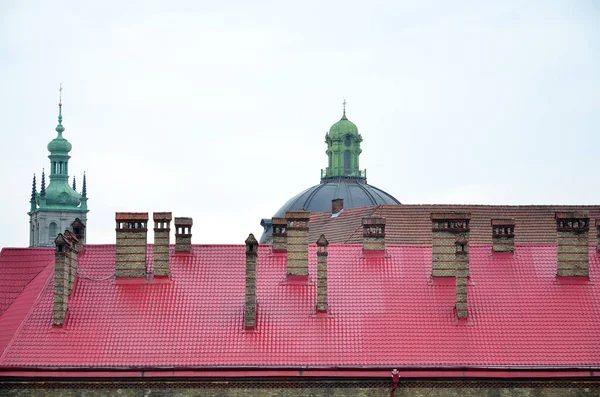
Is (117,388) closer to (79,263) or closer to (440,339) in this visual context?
(79,263)

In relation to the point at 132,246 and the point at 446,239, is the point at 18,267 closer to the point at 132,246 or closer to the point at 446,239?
the point at 132,246

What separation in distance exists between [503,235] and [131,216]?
1315 centimetres

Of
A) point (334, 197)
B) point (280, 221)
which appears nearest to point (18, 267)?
point (280, 221)

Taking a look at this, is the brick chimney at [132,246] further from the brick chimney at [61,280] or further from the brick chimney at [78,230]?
the brick chimney at [61,280]

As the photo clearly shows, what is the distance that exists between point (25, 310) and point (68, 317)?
5.95ft

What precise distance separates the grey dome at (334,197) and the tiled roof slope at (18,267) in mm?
59412

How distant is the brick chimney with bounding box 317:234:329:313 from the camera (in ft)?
161

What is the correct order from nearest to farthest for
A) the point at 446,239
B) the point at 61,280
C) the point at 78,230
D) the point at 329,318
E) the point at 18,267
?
the point at 61,280, the point at 329,318, the point at 446,239, the point at 78,230, the point at 18,267

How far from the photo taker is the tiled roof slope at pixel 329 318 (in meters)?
47.0

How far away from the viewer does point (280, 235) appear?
51875mm

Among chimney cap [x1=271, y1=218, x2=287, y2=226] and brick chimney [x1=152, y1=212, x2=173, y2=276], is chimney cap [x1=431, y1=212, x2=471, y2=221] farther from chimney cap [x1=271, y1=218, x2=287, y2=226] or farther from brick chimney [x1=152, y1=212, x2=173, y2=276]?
brick chimney [x1=152, y1=212, x2=173, y2=276]

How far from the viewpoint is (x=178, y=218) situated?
51.0m

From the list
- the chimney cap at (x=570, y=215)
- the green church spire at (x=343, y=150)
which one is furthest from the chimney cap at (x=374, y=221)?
the green church spire at (x=343, y=150)

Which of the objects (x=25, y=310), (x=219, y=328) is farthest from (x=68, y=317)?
(x=219, y=328)
